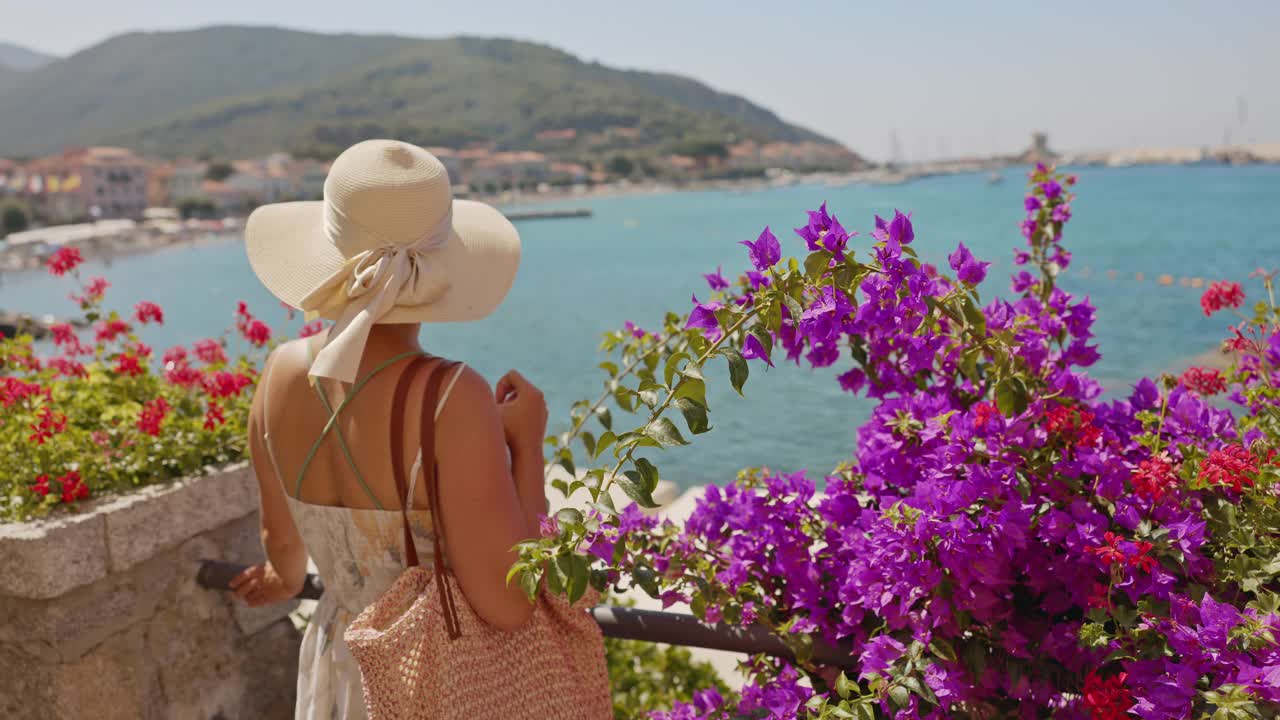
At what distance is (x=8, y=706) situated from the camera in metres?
1.92

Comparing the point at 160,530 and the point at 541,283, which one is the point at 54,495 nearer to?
the point at 160,530

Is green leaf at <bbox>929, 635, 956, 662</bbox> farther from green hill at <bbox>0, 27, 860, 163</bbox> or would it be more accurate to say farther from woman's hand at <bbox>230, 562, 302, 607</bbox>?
green hill at <bbox>0, 27, 860, 163</bbox>

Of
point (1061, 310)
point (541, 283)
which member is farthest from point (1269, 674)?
point (541, 283)

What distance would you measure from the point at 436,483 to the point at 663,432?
42cm

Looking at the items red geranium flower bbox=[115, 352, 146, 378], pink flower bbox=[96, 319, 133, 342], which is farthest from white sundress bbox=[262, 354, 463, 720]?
pink flower bbox=[96, 319, 133, 342]

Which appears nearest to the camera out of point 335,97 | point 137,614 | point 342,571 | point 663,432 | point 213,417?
point 663,432

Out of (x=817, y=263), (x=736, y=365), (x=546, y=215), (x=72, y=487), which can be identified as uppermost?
(x=817, y=263)

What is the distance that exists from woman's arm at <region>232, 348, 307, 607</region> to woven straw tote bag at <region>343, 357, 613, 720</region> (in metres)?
0.33

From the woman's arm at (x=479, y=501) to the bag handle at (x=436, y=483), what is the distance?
0.04ft

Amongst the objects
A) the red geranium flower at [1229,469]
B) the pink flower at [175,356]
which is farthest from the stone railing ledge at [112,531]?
the red geranium flower at [1229,469]

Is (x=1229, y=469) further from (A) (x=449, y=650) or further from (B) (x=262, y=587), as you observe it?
(B) (x=262, y=587)

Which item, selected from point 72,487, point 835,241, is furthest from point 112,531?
point 835,241

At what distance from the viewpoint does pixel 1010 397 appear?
4.24 ft

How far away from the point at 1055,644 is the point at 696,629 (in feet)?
1.74
